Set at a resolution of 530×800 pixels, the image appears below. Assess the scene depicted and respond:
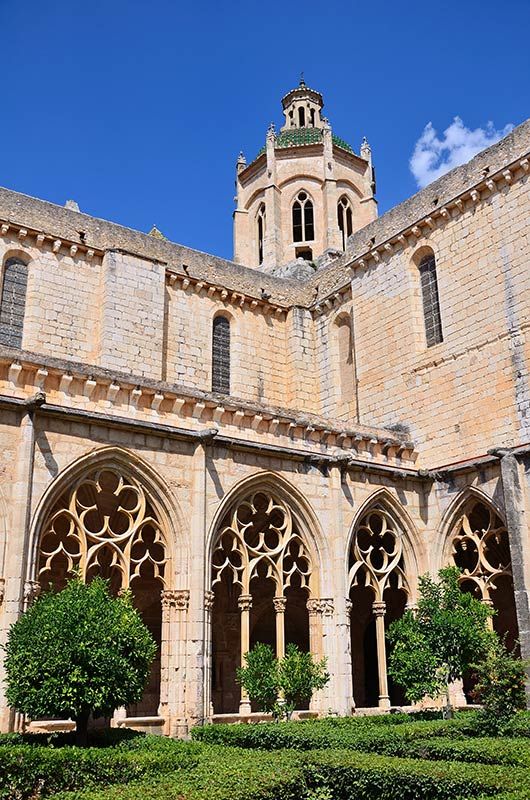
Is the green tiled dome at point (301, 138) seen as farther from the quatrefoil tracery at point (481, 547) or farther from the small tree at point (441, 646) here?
the small tree at point (441, 646)

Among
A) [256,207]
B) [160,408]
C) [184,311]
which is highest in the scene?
[256,207]

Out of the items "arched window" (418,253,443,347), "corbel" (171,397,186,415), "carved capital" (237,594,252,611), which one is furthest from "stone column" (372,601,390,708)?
"arched window" (418,253,443,347)

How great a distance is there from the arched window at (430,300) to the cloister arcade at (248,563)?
3.98 m

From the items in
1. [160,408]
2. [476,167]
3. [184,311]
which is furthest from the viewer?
[184,311]

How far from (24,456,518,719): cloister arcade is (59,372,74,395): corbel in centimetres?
128

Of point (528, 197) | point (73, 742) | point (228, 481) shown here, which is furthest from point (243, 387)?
point (73, 742)

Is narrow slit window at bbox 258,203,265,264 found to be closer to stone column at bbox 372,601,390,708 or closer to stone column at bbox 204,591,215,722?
stone column at bbox 372,601,390,708

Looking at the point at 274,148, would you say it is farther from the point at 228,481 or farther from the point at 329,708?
the point at 329,708

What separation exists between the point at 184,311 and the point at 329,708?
10.1 metres

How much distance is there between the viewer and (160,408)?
14.0 m

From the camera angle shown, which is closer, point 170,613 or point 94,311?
point 170,613

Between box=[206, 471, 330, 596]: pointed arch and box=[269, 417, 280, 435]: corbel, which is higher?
box=[269, 417, 280, 435]: corbel

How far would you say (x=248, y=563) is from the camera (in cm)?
1427

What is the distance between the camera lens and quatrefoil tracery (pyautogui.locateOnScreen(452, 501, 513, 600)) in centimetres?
1573
